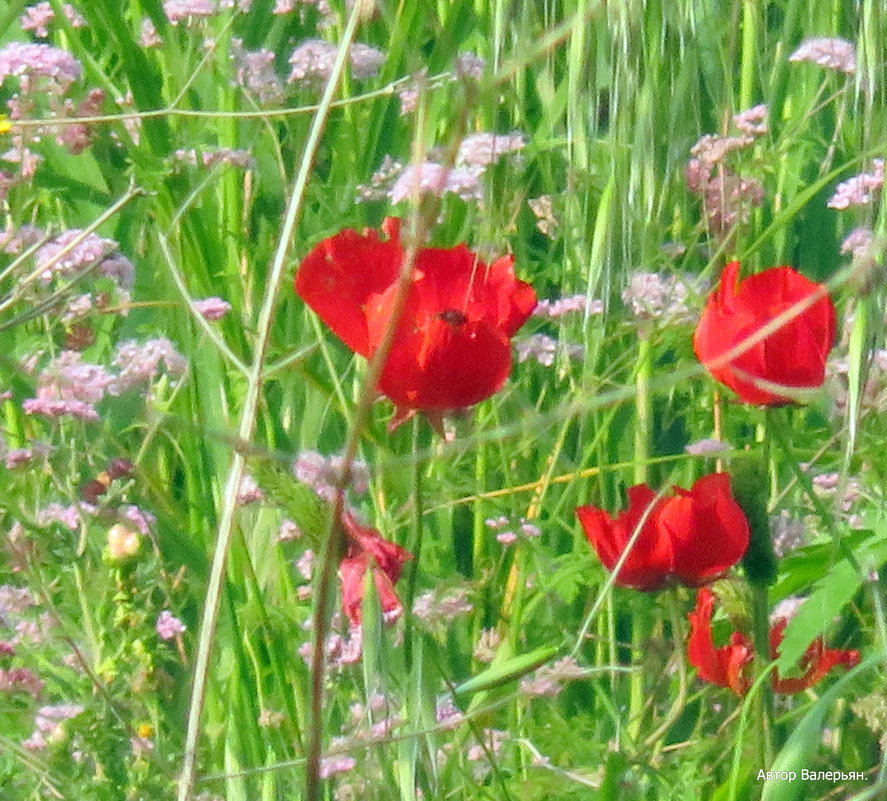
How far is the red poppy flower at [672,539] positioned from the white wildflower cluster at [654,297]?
0.90 feet

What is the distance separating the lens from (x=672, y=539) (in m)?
0.87

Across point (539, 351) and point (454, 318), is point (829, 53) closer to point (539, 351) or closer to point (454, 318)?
point (539, 351)

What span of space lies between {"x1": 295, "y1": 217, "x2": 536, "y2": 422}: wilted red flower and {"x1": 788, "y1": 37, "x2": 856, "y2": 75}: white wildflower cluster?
51 centimetres

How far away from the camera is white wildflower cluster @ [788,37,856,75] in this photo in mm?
1254

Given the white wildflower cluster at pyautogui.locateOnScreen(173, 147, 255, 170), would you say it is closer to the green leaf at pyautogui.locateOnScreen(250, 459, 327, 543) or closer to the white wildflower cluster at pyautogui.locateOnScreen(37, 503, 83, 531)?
the white wildflower cluster at pyautogui.locateOnScreen(37, 503, 83, 531)

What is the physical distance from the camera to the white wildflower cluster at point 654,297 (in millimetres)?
1153

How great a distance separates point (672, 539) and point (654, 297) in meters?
0.34

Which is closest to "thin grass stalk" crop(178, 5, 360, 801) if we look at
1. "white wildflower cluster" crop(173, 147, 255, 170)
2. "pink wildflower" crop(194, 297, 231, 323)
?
"pink wildflower" crop(194, 297, 231, 323)

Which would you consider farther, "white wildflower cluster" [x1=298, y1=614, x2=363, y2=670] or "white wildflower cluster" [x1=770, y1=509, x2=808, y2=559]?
"white wildflower cluster" [x1=770, y1=509, x2=808, y2=559]

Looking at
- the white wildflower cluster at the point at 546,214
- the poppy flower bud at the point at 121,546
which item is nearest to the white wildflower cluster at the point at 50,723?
the poppy flower bud at the point at 121,546

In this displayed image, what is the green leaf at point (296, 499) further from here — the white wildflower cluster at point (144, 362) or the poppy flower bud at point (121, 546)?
the white wildflower cluster at point (144, 362)

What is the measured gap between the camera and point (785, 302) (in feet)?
2.92

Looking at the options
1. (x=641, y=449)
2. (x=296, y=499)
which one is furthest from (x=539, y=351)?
(x=296, y=499)

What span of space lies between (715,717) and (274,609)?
332 mm
